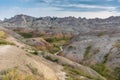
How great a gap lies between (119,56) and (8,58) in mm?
112168

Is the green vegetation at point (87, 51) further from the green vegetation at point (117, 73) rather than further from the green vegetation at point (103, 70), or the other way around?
the green vegetation at point (117, 73)

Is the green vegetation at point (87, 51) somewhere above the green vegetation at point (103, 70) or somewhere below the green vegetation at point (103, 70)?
above

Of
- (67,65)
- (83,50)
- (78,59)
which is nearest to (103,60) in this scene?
(78,59)

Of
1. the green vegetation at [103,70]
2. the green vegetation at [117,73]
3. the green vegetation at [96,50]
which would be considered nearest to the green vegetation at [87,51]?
the green vegetation at [96,50]

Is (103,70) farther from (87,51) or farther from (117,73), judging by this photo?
(87,51)

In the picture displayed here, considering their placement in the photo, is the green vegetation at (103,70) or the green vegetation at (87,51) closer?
the green vegetation at (103,70)

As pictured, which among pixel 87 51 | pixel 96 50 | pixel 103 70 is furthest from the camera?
pixel 87 51

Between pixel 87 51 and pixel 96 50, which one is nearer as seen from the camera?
pixel 96 50

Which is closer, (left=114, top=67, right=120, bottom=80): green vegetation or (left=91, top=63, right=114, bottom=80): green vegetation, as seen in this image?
(left=114, top=67, right=120, bottom=80): green vegetation

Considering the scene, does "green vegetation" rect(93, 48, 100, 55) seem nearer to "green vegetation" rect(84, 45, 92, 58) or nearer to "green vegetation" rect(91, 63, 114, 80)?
"green vegetation" rect(84, 45, 92, 58)

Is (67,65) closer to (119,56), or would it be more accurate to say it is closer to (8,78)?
(8,78)

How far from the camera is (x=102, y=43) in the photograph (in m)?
181

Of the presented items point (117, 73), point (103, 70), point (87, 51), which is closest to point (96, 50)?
point (87, 51)

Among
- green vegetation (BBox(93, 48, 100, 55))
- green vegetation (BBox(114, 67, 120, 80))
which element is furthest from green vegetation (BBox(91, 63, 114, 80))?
green vegetation (BBox(93, 48, 100, 55))
